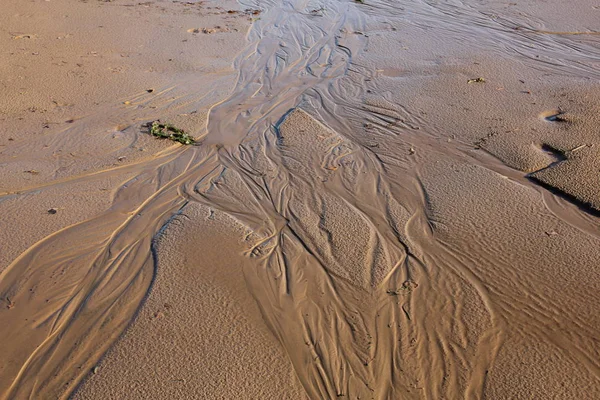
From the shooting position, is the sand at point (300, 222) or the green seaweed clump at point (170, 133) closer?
the sand at point (300, 222)

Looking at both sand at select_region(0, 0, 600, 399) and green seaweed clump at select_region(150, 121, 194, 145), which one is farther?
green seaweed clump at select_region(150, 121, 194, 145)

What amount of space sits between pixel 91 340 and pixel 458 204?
3.38m

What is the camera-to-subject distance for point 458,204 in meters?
4.58

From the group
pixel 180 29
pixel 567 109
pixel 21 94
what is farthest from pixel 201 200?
pixel 180 29

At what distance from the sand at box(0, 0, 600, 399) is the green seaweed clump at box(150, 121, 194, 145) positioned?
12 cm

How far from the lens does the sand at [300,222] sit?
3.19 metres

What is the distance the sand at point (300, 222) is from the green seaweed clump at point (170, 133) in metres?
0.12

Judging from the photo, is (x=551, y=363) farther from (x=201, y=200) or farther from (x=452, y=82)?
(x=452, y=82)

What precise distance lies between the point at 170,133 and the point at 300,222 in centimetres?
244

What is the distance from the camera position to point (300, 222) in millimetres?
4512

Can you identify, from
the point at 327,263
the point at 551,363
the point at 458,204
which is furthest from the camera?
the point at 458,204

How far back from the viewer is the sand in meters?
3.19

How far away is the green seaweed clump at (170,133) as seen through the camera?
5852 mm

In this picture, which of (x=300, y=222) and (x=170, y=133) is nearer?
(x=300, y=222)
